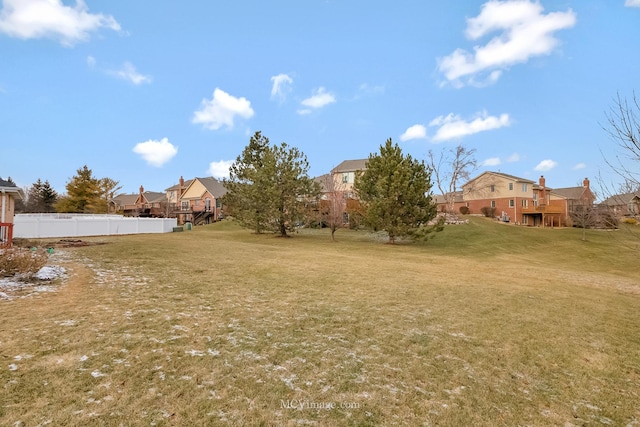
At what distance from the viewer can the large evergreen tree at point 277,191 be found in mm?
24641

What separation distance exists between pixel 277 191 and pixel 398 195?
9.02 m

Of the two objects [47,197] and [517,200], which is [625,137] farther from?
[47,197]

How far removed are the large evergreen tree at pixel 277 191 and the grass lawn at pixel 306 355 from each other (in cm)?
1581

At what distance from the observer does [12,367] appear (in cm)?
368

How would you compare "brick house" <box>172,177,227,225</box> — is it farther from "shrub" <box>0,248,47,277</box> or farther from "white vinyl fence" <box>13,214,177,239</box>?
"shrub" <box>0,248,47,277</box>

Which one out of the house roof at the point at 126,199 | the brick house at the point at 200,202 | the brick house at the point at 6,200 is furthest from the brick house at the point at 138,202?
the brick house at the point at 6,200

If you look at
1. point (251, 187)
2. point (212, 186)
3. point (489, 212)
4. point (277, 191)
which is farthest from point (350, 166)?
point (277, 191)

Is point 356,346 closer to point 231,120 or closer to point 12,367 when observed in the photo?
point 12,367

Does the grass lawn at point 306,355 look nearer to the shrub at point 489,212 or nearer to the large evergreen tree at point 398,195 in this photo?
the large evergreen tree at point 398,195

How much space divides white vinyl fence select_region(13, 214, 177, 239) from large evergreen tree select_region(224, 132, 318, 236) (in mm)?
8788

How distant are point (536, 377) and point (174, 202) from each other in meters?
61.9

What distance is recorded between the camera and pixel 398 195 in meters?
22.8

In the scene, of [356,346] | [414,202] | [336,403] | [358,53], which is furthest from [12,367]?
[358,53]

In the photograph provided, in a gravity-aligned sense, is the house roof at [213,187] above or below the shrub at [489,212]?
above
